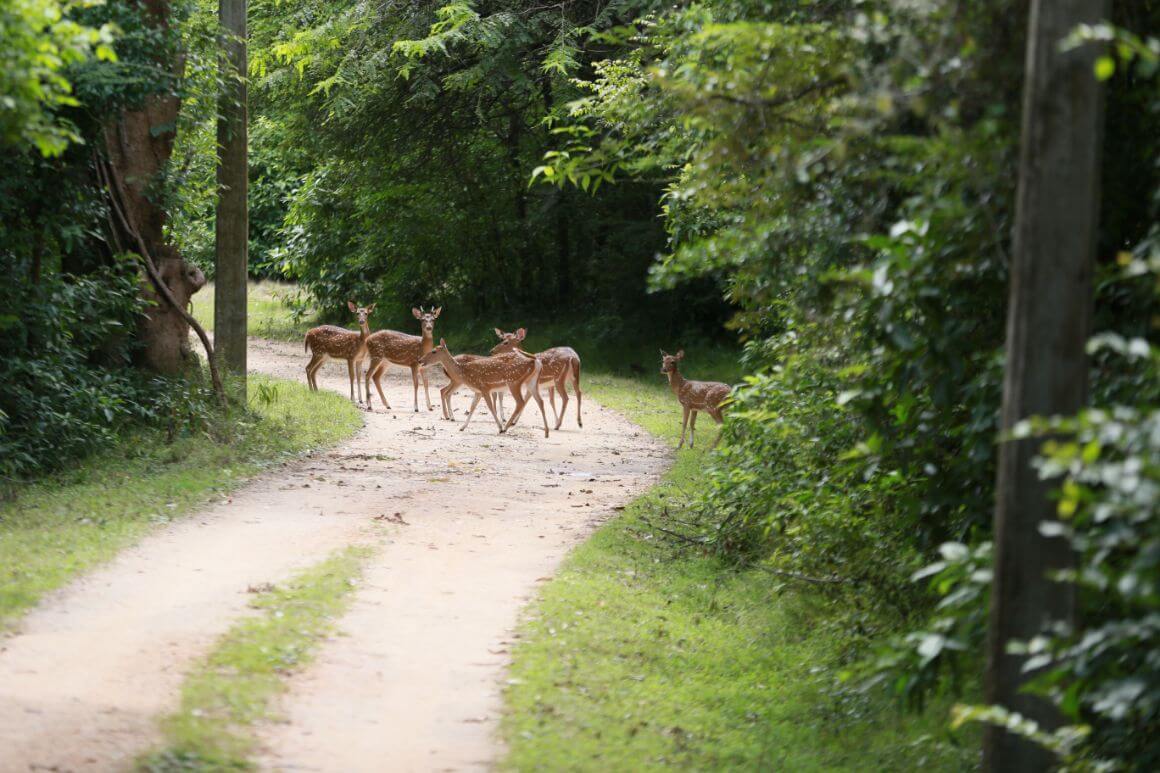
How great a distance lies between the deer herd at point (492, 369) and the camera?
1839 centimetres

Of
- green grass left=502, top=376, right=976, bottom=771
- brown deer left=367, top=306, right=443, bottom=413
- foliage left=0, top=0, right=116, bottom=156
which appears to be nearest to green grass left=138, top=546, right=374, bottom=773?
green grass left=502, top=376, right=976, bottom=771

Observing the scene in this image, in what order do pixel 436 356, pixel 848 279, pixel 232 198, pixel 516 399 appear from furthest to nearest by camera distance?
pixel 436 356 → pixel 516 399 → pixel 232 198 → pixel 848 279

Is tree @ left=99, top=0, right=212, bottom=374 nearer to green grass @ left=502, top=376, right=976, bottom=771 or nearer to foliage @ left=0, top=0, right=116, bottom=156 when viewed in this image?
green grass @ left=502, top=376, right=976, bottom=771

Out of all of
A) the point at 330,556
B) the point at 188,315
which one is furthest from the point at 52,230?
the point at 330,556

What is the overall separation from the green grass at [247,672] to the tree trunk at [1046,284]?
3674 millimetres

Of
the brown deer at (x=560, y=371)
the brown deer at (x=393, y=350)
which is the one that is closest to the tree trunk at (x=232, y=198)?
the brown deer at (x=393, y=350)

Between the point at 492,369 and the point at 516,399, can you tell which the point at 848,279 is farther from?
the point at 516,399

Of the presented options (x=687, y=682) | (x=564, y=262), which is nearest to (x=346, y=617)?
(x=687, y=682)

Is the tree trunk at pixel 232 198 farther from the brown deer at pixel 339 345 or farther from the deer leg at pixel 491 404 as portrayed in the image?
the brown deer at pixel 339 345

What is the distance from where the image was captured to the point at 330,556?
1036 cm

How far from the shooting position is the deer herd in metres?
18.4

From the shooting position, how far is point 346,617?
8.77m

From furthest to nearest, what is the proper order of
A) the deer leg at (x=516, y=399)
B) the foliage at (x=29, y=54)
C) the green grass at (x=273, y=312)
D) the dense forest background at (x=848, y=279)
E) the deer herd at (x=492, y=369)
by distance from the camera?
the green grass at (x=273, y=312)
the deer leg at (x=516, y=399)
the deer herd at (x=492, y=369)
the foliage at (x=29, y=54)
the dense forest background at (x=848, y=279)

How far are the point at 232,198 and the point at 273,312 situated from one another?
20075 mm
